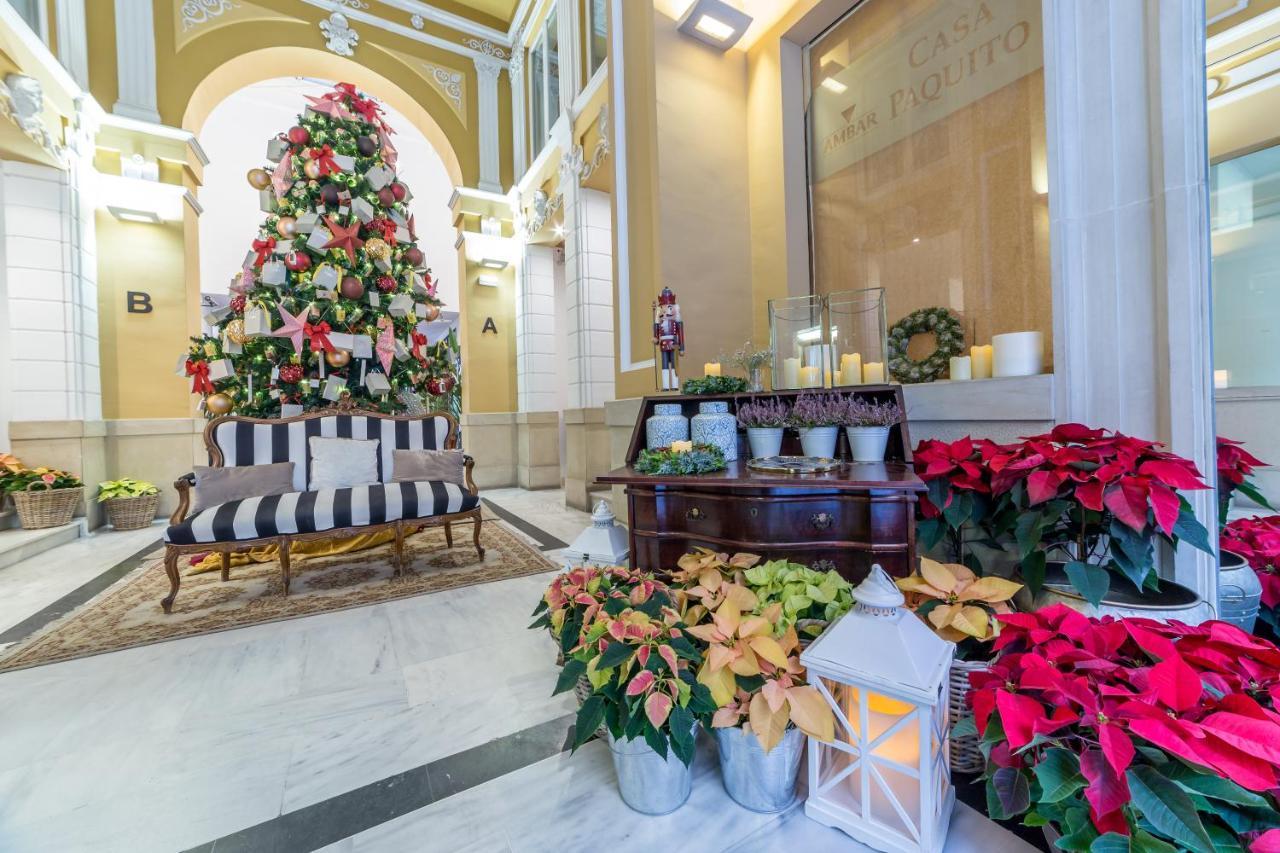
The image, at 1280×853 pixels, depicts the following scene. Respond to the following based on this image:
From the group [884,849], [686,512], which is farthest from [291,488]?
[884,849]

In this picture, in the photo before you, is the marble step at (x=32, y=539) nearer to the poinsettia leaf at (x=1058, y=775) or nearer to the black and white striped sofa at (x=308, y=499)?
the black and white striped sofa at (x=308, y=499)

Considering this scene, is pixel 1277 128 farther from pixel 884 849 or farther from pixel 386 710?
pixel 386 710

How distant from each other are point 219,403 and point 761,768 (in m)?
4.43

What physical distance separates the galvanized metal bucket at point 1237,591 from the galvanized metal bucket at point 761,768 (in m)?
1.38

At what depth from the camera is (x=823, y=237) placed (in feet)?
10.4

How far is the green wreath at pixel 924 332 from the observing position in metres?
2.30

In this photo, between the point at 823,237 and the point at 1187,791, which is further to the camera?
the point at 823,237

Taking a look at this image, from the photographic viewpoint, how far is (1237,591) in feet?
4.75

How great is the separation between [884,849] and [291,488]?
364cm

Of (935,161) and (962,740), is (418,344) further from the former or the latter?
Result: (962,740)

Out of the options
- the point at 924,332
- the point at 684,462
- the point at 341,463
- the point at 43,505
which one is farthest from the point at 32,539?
the point at 924,332

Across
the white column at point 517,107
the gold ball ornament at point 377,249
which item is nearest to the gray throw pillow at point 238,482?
the gold ball ornament at point 377,249

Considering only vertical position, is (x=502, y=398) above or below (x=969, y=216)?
below

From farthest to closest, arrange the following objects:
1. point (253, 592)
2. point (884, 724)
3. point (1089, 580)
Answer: point (253, 592)
point (1089, 580)
point (884, 724)
